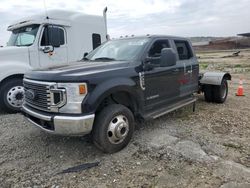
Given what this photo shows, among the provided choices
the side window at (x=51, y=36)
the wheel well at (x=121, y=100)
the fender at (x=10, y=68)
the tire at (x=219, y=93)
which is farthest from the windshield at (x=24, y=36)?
the tire at (x=219, y=93)

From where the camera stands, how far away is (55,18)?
7.92 meters

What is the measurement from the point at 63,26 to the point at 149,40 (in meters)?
3.63

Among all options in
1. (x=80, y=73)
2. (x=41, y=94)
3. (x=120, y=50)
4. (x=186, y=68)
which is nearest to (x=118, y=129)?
(x=80, y=73)

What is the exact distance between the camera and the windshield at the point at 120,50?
206 inches

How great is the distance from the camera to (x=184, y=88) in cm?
633

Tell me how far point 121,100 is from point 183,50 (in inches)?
101

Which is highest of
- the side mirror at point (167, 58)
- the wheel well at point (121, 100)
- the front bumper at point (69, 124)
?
the side mirror at point (167, 58)

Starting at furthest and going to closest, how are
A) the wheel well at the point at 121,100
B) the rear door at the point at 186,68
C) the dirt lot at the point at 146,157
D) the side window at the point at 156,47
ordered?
the rear door at the point at 186,68, the side window at the point at 156,47, the wheel well at the point at 121,100, the dirt lot at the point at 146,157

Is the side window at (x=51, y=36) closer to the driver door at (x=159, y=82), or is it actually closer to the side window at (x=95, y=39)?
the side window at (x=95, y=39)

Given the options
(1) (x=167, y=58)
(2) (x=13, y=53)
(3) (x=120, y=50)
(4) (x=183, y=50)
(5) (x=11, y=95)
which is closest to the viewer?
(1) (x=167, y=58)

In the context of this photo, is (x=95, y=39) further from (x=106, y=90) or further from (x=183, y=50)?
(x=106, y=90)

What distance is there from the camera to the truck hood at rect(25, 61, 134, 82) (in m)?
4.02

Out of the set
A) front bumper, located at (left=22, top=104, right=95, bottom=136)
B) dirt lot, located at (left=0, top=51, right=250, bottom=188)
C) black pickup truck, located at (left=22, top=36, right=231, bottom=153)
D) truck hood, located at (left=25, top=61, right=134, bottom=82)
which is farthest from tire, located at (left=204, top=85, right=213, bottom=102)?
front bumper, located at (left=22, top=104, right=95, bottom=136)

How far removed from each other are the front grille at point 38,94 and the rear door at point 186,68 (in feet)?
10.1
